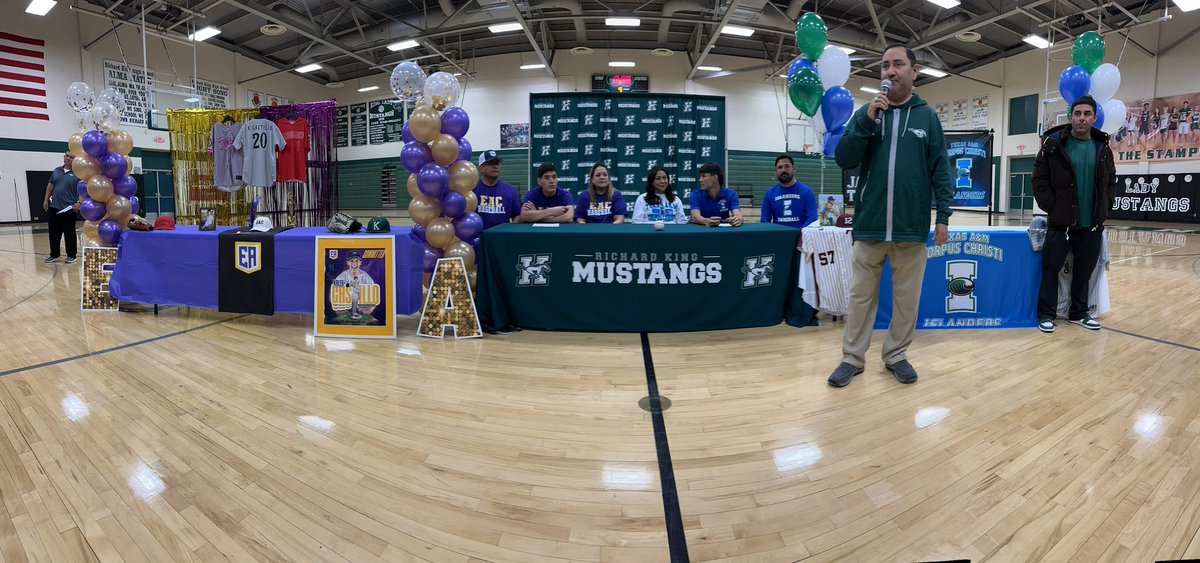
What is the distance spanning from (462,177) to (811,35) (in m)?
3.10

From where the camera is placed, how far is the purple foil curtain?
873cm

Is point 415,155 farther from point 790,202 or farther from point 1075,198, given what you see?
point 1075,198

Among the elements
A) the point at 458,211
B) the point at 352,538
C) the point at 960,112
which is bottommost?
the point at 352,538

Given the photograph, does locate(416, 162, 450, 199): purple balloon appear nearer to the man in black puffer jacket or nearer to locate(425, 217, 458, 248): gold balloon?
locate(425, 217, 458, 248): gold balloon

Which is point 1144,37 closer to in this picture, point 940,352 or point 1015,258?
point 1015,258

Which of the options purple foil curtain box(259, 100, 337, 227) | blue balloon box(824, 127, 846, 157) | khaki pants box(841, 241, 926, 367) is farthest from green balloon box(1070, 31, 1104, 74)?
purple foil curtain box(259, 100, 337, 227)

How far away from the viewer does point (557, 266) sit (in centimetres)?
367

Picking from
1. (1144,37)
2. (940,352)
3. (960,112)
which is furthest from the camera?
(960,112)

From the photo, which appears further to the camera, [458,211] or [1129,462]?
[458,211]

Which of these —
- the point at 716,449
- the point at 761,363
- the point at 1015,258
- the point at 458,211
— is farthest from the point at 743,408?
the point at 1015,258

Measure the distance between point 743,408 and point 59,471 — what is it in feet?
8.09

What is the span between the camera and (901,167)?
8.41 feet

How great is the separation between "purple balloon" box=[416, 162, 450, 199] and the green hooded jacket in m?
2.47

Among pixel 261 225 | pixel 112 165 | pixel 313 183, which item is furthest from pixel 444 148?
pixel 313 183
